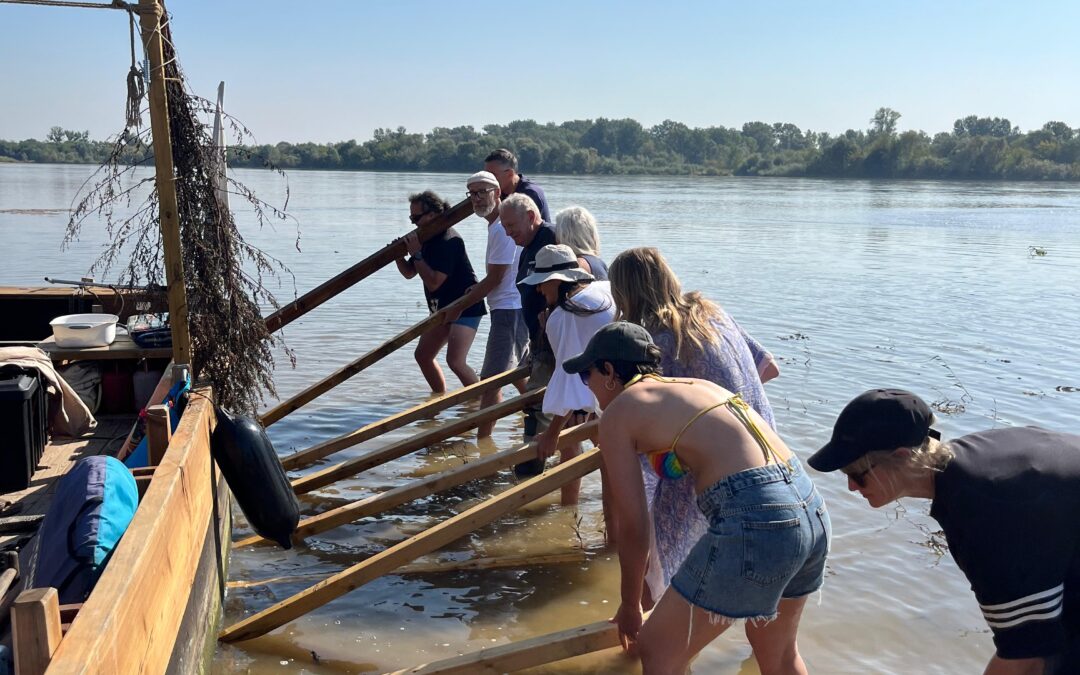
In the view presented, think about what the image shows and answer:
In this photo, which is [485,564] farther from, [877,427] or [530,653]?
[877,427]

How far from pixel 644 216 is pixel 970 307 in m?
19.7

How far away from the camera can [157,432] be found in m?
4.23

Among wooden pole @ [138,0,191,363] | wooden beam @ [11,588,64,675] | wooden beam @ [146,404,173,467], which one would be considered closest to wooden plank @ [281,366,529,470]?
wooden pole @ [138,0,191,363]

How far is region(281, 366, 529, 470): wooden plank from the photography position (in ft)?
22.8

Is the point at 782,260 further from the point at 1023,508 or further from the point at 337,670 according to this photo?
the point at 1023,508

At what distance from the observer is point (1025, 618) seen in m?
2.44

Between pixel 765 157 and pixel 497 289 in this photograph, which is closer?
pixel 497 289

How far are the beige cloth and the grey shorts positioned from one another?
304cm

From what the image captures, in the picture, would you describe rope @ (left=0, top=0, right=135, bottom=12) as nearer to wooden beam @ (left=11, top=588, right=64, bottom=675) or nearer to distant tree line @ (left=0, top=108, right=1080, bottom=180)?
wooden beam @ (left=11, top=588, right=64, bottom=675)


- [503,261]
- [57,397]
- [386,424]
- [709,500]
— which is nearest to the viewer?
[709,500]

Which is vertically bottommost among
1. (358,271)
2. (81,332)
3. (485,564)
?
(485,564)

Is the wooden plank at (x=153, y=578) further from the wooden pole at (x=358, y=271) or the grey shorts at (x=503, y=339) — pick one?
the grey shorts at (x=503, y=339)

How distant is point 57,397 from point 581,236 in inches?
130

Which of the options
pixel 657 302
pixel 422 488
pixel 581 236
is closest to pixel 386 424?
pixel 422 488
